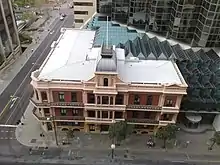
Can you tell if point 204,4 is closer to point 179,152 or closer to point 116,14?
point 116,14

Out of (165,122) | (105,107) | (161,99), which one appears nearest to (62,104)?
(105,107)

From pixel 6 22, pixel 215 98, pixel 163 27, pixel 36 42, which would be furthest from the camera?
pixel 36 42

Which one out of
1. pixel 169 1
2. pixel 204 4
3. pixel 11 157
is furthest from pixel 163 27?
pixel 11 157

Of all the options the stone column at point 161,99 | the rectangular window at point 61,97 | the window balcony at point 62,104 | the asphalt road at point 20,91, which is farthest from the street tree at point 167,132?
the asphalt road at point 20,91

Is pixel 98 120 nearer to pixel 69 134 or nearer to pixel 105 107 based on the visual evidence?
pixel 105 107

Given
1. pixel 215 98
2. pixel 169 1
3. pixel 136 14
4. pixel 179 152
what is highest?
pixel 169 1

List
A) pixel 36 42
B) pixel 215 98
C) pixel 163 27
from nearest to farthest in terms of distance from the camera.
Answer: pixel 215 98 < pixel 163 27 < pixel 36 42

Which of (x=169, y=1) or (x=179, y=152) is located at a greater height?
(x=169, y=1)
